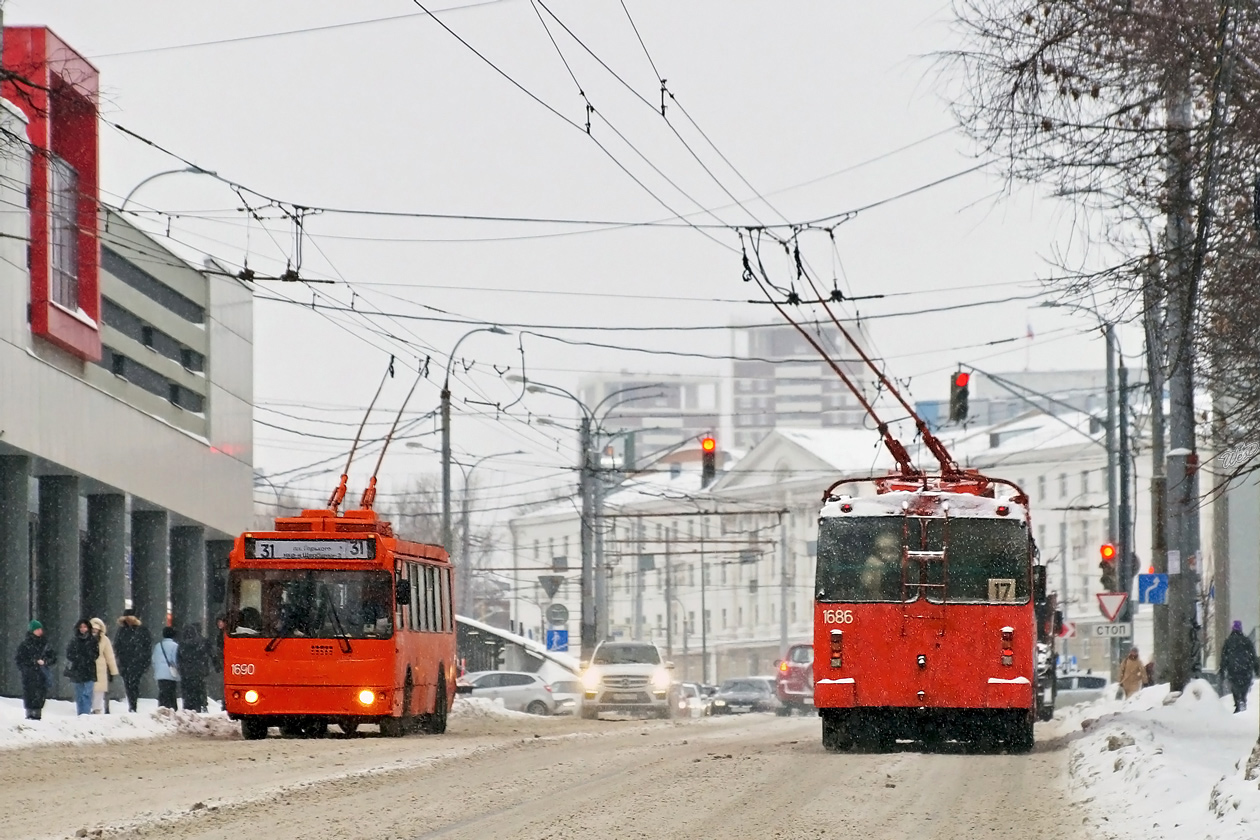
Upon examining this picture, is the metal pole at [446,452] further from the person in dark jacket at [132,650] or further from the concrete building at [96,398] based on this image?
the person in dark jacket at [132,650]

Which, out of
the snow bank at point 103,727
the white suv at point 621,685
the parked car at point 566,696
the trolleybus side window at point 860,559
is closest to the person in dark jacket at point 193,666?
the snow bank at point 103,727

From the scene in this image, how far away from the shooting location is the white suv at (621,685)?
43.3 meters

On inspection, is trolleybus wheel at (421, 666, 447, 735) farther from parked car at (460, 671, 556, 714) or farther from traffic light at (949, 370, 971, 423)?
parked car at (460, 671, 556, 714)

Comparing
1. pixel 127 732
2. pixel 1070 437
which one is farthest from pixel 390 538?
pixel 1070 437

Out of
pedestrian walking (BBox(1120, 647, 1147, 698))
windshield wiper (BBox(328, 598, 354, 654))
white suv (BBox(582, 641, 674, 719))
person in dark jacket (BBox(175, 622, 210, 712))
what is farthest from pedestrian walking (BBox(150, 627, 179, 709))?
pedestrian walking (BBox(1120, 647, 1147, 698))

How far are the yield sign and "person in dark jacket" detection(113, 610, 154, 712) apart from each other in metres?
18.9

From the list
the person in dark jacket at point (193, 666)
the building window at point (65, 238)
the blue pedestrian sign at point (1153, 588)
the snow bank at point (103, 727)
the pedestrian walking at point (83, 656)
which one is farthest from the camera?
the building window at point (65, 238)

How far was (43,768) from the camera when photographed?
19406 mm

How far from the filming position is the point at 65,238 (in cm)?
3728

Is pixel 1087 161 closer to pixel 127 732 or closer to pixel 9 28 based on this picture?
pixel 127 732

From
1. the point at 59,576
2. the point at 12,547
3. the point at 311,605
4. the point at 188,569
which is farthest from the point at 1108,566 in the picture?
the point at 311,605

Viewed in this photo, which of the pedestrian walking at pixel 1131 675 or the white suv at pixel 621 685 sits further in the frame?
the white suv at pixel 621 685

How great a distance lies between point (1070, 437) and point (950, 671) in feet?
325

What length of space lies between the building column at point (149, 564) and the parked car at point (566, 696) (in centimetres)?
1242
